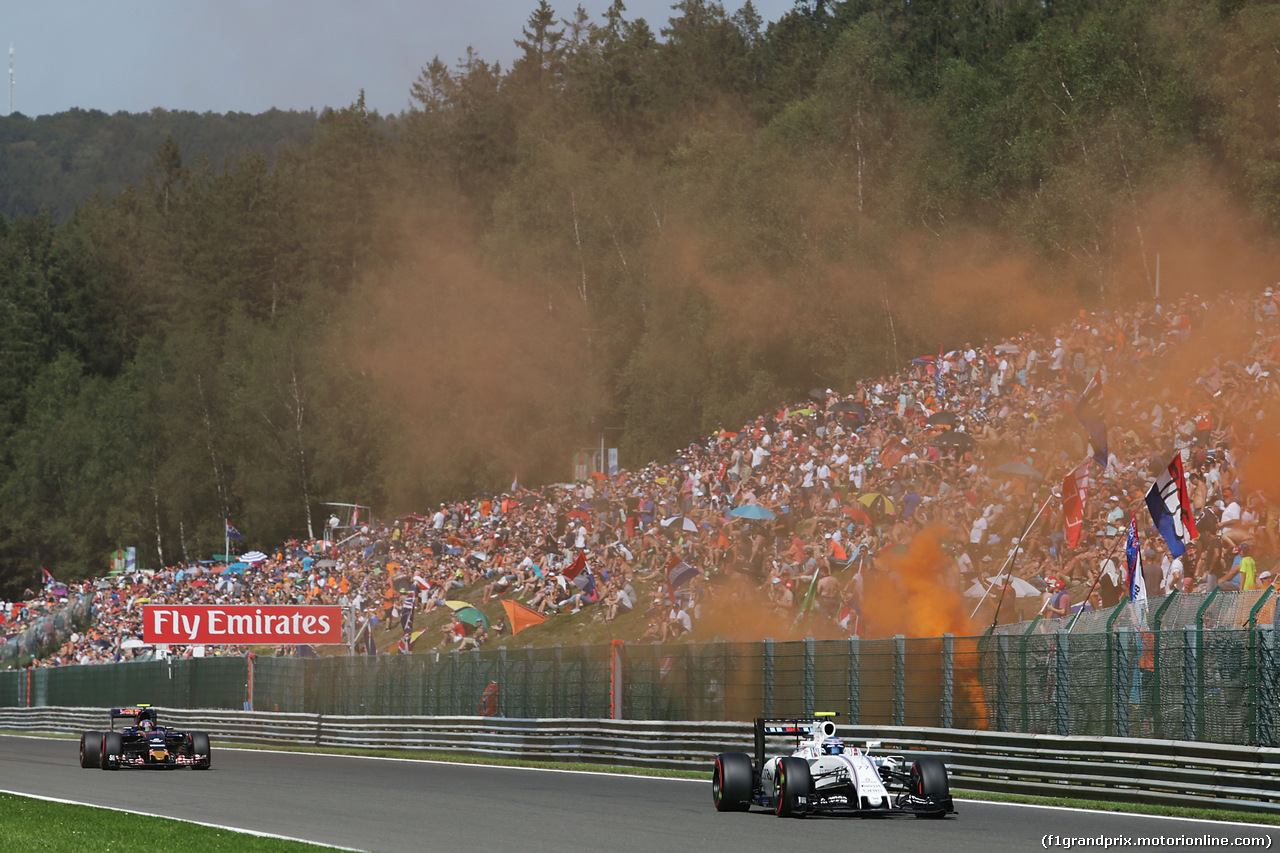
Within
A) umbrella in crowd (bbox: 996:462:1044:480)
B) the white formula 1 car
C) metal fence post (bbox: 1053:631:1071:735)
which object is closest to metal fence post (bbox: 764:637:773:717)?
metal fence post (bbox: 1053:631:1071:735)

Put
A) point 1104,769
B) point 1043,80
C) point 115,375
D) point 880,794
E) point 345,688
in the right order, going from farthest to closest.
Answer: point 115,375 < point 1043,80 < point 345,688 < point 1104,769 < point 880,794

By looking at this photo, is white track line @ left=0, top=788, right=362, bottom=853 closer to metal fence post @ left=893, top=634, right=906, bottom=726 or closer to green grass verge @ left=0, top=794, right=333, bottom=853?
green grass verge @ left=0, top=794, right=333, bottom=853

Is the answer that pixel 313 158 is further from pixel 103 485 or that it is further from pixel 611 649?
pixel 611 649

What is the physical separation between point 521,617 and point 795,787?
77.2 ft

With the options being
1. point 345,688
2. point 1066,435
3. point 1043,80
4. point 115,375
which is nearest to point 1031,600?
point 1066,435

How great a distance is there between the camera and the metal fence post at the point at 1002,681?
1708cm

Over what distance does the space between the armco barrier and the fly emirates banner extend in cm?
485

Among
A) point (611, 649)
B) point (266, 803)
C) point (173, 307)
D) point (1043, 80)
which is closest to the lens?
point (266, 803)

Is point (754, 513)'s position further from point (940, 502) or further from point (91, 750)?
point (91, 750)

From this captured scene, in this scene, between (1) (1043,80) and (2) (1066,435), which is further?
(1) (1043,80)

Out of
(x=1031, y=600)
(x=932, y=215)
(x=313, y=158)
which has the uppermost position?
(x=313, y=158)

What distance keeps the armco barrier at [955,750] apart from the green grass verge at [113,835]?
7498 millimetres

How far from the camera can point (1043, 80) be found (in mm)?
47656

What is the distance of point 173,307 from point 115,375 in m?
11.8
